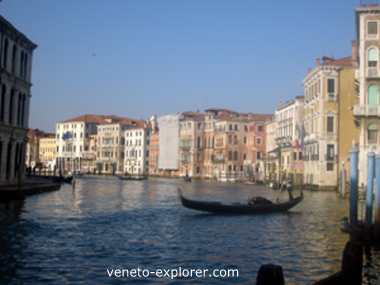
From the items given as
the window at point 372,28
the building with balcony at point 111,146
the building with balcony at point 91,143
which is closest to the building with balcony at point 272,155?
the window at point 372,28

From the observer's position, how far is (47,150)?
321 feet

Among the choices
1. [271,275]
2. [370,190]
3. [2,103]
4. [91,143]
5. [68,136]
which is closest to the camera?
[271,275]

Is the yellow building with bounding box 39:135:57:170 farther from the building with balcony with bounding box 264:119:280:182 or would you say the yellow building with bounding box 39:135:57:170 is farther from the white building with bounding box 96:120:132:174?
the building with balcony with bounding box 264:119:280:182

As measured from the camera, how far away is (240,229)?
571 inches

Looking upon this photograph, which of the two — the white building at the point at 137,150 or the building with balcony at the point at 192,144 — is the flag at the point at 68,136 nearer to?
the white building at the point at 137,150

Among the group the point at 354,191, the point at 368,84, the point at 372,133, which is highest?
the point at 368,84

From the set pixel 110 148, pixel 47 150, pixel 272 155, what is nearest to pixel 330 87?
pixel 272 155

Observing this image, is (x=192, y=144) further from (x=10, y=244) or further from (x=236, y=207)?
(x=10, y=244)

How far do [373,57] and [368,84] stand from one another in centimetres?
147

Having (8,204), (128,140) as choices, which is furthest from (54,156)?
(8,204)

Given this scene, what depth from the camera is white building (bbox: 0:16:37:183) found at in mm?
22161

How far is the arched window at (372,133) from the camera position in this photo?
27.6 m

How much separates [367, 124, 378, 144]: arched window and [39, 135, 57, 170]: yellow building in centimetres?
7447

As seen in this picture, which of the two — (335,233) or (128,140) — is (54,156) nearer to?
(128,140)
